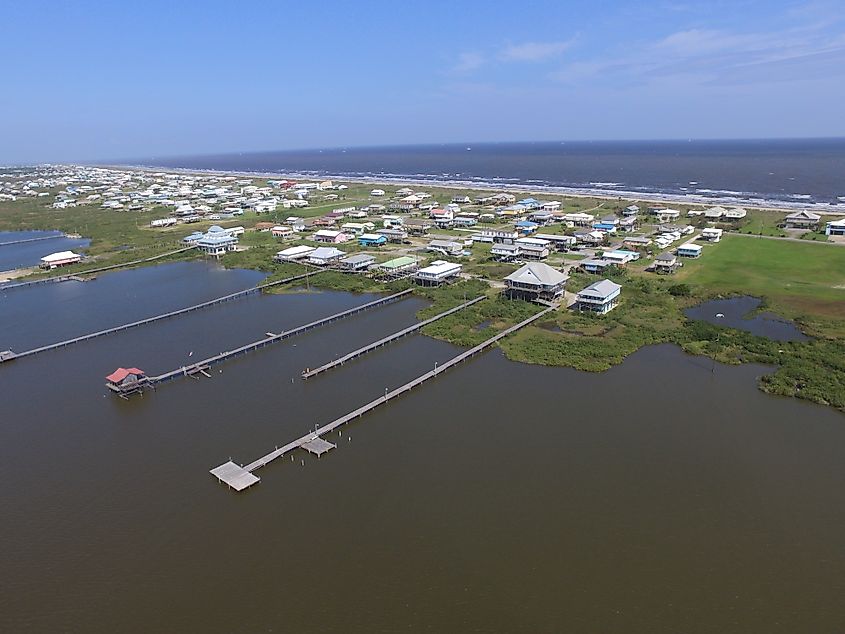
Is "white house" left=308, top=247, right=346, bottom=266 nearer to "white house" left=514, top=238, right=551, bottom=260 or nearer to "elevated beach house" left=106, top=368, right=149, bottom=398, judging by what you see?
"white house" left=514, top=238, right=551, bottom=260

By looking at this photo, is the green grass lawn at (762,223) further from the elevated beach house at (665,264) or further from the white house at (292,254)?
the white house at (292,254)

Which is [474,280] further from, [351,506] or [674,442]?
[351,506]

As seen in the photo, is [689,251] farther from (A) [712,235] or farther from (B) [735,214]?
(B) [735,214]

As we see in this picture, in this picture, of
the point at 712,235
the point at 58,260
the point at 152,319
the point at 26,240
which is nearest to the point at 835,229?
the point at 712,235

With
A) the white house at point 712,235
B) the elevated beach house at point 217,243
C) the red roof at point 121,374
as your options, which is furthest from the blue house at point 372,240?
the red roof at point 121,374

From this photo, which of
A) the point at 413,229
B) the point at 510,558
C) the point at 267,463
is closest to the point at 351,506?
the point at 267,463

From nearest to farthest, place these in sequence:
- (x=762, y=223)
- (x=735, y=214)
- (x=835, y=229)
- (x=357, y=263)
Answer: (x=357, y=263) → (x=835, y=229) → (x=762, y=223) → (x=735, y=214)
